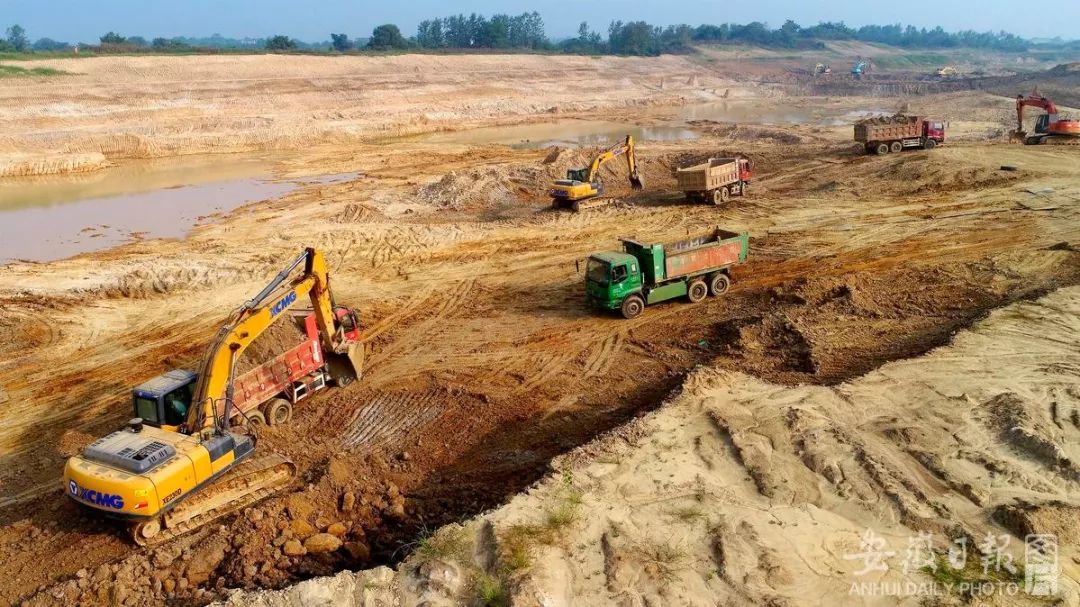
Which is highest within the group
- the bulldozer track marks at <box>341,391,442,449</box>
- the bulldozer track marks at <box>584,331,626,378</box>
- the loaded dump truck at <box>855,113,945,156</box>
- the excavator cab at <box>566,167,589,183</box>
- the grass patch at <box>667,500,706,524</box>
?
the loaded dump truck at <box>855,113,945,156</box>

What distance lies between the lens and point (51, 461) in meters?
11.6

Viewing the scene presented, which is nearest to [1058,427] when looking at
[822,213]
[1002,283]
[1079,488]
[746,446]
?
[1079,488]

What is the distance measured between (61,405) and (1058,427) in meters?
17.3

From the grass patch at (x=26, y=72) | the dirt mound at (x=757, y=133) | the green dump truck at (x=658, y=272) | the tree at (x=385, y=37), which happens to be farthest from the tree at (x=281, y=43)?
the green dump truck at (x=658, y=272)

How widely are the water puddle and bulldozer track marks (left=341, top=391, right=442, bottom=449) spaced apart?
16252 millimetres

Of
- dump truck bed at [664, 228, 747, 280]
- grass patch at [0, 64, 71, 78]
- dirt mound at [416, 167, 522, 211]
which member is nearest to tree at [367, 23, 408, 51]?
grass patch at [0, 64, 71, 78]

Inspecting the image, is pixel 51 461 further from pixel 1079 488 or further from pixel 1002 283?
pixel 1002 283

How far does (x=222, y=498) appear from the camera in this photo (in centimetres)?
955

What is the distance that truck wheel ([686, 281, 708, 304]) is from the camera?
55.3 feet

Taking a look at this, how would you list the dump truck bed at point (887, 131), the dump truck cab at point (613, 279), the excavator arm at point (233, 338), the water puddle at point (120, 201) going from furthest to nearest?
the dump truck bed at point (887, 131), the water puddle at point (120, 201), the dump truck cab at point (613, 279), the excavator arm at point (233, 338)

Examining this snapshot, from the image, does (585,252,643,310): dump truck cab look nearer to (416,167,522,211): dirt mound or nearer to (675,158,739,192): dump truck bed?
(675,158,739,192): dump truck bed

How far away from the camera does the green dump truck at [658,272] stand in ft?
52.0

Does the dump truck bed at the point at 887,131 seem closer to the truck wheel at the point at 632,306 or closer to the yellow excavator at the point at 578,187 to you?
the yellow excavator at the point at 578,187

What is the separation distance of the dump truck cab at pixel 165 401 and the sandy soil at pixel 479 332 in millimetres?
1556
